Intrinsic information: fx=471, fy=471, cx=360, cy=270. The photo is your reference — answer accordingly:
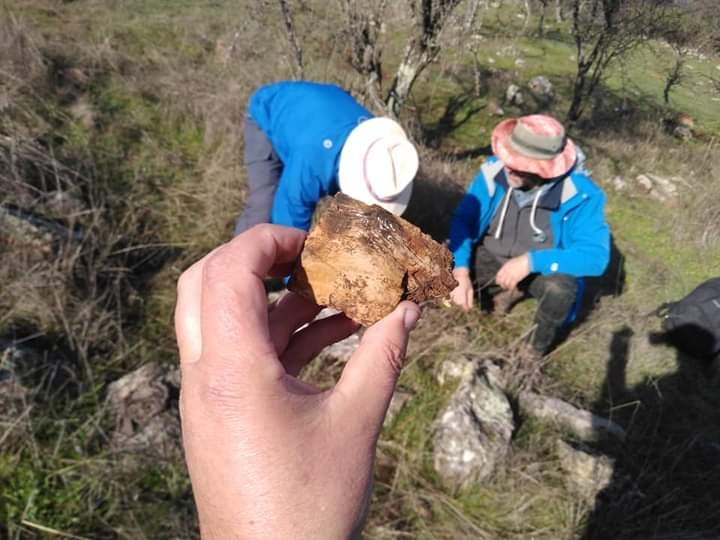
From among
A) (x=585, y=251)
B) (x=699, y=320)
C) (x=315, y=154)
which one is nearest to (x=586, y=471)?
(x=699, y=320)

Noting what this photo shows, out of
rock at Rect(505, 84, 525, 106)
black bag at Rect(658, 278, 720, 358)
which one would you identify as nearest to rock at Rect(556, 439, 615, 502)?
black bag at Rect(658, 278, 720, 358)

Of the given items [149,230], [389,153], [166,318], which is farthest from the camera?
[149,230]

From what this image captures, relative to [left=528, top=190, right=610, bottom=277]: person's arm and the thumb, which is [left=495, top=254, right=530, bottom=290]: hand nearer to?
[left=528, top=190, right=610, bottom=277]: person's arm

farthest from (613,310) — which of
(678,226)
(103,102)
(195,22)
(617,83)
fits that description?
(195,22)

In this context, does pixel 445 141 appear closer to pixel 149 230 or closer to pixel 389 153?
pixel 389 153

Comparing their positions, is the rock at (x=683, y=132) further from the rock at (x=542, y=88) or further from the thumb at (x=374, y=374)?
the rock at (x=542, y=88)
